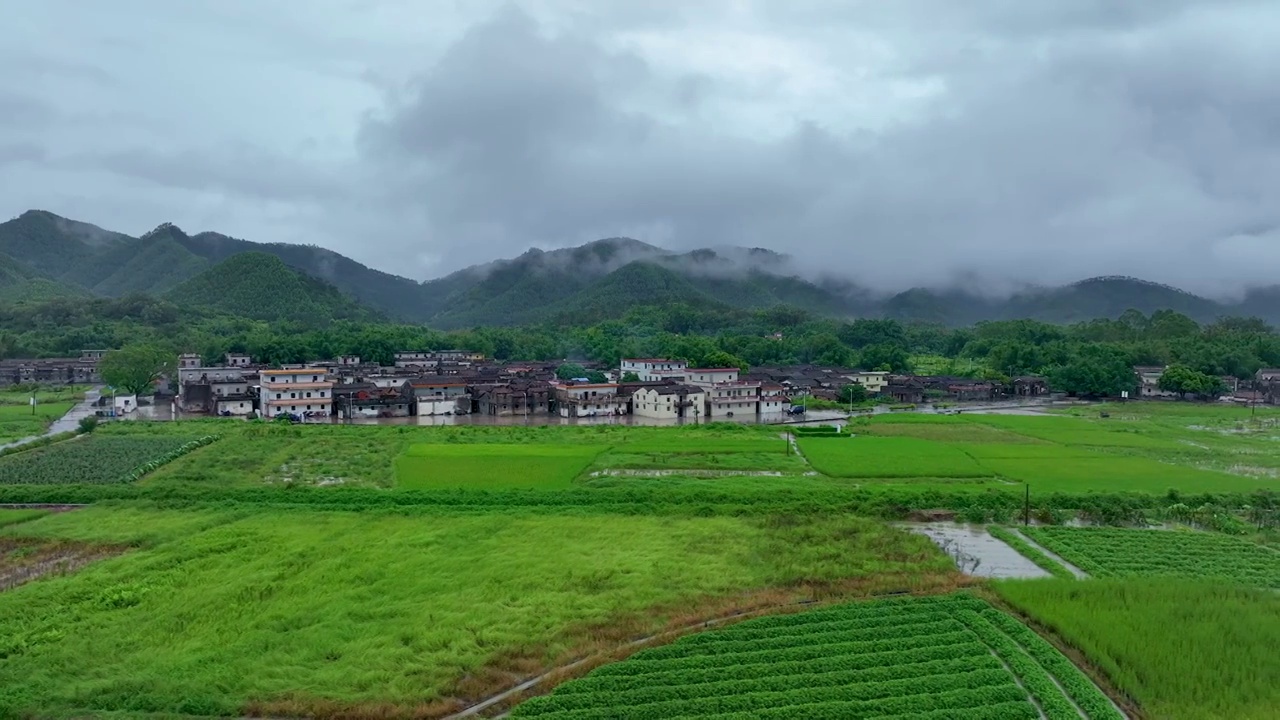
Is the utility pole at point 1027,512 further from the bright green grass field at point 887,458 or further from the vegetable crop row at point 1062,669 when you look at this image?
the vegetable crop row at point 1062,669

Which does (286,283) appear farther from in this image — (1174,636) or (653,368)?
(1174,636)

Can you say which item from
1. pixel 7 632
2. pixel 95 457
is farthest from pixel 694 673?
pixel 95 457

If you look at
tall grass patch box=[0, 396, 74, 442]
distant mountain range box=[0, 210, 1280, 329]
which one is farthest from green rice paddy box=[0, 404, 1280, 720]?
distant mountain range box=[0, 210, 1280, 329]

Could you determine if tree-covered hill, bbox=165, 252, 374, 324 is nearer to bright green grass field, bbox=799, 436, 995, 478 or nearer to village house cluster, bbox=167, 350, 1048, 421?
village house cluster, bbox=167, 350, 1048, 421

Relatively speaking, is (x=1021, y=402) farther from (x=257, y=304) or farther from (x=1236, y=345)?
(x=257, y=304)

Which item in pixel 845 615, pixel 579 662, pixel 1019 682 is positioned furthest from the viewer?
pixel 845 615

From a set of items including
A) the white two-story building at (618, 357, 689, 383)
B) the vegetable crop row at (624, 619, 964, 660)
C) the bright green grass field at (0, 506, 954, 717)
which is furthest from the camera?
the white two-story building at (618, 357, 689, 383)

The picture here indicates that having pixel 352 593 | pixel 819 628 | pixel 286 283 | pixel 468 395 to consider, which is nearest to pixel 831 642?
pixel 819 628
